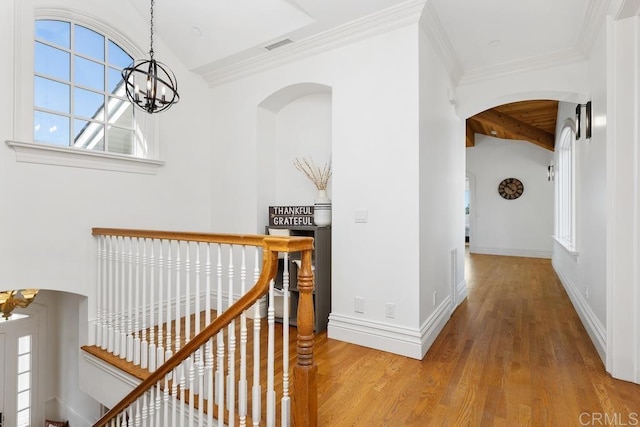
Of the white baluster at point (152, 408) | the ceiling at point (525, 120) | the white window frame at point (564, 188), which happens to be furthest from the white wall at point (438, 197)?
the white window frame at point (564, 188)

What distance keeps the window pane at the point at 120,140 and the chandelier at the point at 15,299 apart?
61.8 inches

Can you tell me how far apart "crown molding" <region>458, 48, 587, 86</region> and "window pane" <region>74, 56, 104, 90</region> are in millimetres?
3874

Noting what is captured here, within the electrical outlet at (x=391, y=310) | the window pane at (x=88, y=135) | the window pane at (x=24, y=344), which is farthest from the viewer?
the window pane at (x=24, y=344)

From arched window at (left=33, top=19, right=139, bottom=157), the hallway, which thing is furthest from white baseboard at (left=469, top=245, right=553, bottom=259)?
arched window at (left=33, top=19, right=139, bottom=157)

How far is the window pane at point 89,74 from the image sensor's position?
10.3 feet

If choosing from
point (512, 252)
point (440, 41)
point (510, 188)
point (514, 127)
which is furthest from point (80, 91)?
point (512, 252)

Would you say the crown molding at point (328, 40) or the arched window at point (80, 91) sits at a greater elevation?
the crown molding at point (328, 40)

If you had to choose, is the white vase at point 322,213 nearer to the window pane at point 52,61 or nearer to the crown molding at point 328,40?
the crown molding at point 328,40

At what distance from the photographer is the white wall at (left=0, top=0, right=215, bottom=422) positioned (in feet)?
8.63

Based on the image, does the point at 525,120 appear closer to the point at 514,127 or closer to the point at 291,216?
the point at 514,127

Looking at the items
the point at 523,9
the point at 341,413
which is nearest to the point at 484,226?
the point at 523,9

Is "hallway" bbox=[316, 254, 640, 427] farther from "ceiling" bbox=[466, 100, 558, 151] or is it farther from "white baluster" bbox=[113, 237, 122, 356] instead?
"ceiling" bbox=[466, 100, 558, 151]

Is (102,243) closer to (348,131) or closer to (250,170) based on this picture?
(250,170)

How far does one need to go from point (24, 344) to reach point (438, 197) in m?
4.74
